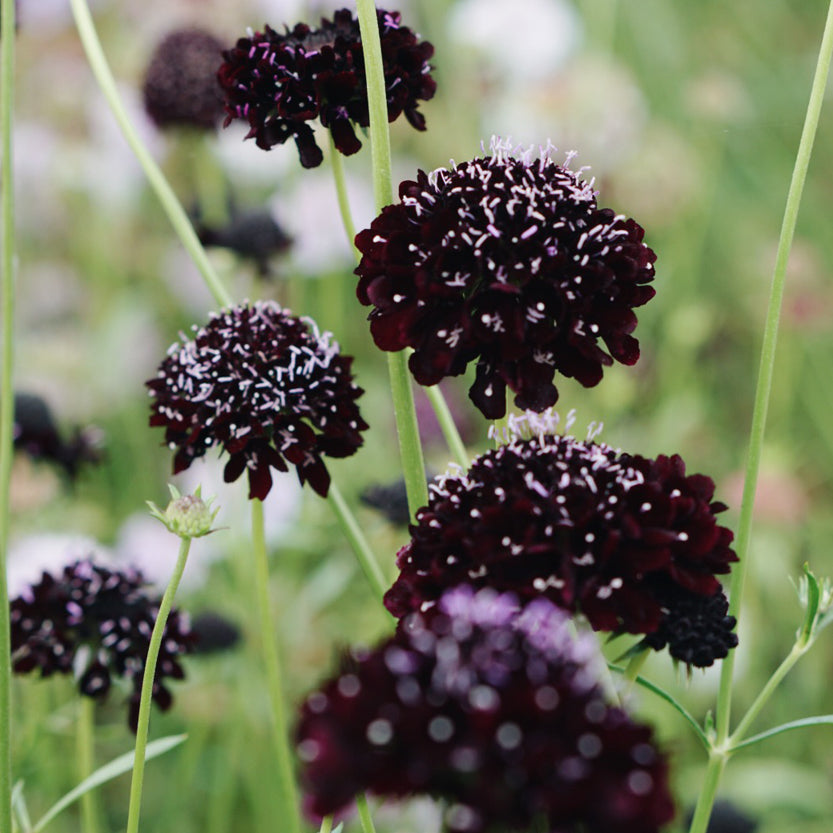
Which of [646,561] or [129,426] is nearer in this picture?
[646,561]

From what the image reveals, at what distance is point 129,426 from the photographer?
2.14 metres

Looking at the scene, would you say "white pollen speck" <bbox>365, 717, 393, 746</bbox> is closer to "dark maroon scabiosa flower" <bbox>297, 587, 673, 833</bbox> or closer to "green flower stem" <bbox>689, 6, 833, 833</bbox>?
"dark maroon scabiosa flower" <bbox>297, 587, 673, 833</bbox>

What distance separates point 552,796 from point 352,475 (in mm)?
1552

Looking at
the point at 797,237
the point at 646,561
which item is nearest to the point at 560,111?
the point at 797,237

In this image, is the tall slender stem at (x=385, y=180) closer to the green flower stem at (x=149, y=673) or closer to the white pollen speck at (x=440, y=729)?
the green flower stem at (x=149, y=673)

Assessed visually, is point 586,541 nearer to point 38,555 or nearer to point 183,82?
point 38,555

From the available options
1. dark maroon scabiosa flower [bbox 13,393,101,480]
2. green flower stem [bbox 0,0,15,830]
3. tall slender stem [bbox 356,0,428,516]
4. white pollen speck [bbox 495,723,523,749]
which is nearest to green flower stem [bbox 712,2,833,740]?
tall slender stem [bbox 356,0,428,516]

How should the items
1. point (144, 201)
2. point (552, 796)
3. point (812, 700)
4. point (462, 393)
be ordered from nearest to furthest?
point (552, 796)
point (812, 700)
point (462, 393)
point (144, 201)

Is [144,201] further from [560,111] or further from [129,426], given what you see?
[560,111]

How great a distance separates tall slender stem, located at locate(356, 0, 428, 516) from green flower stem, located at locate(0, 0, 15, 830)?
24 centimetres

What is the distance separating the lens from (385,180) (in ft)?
2.36

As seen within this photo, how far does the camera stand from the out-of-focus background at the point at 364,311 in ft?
5.44

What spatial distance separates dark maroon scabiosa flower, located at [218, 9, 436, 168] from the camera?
0.79m

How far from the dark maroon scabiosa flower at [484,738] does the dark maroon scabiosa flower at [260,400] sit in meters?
0.33
